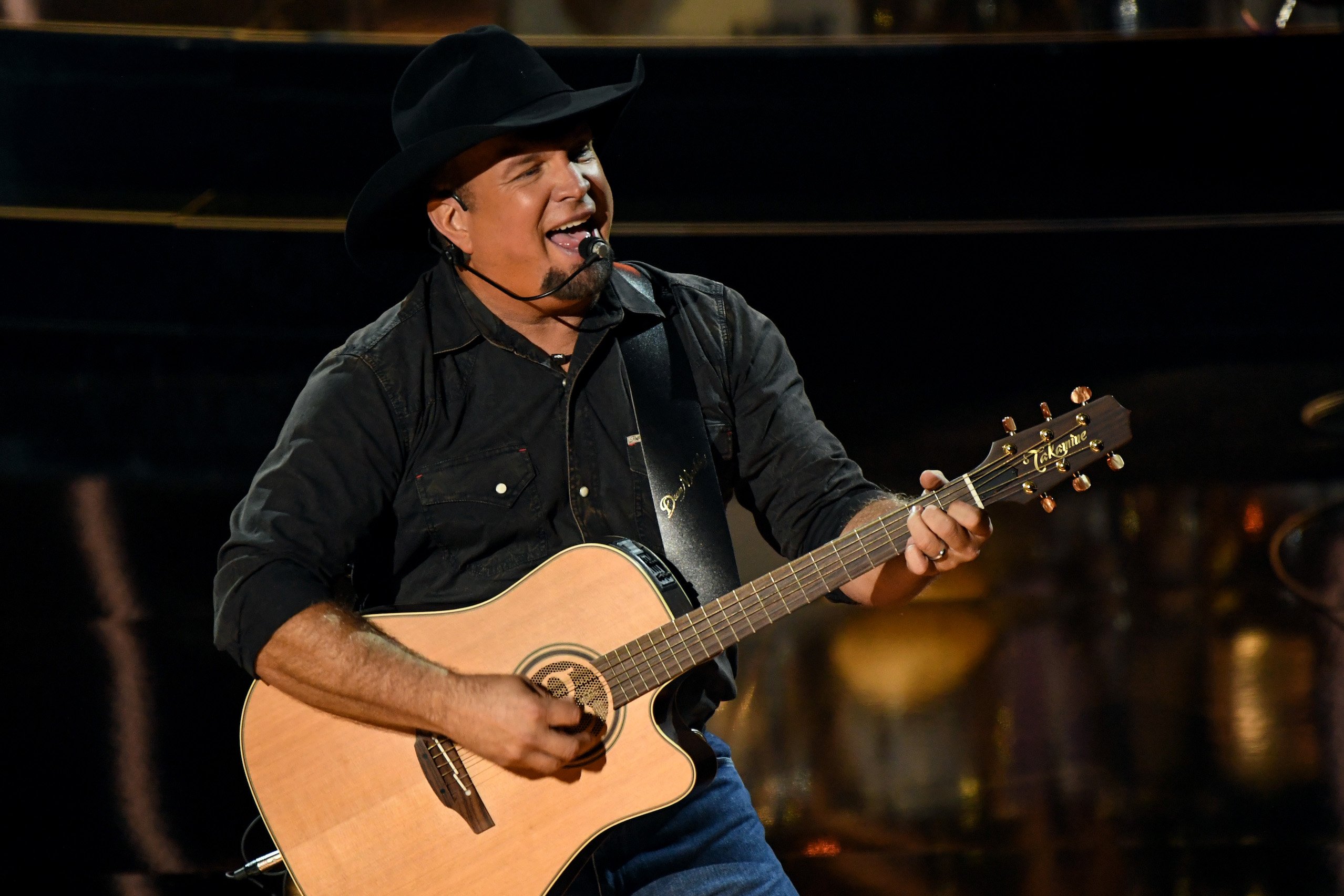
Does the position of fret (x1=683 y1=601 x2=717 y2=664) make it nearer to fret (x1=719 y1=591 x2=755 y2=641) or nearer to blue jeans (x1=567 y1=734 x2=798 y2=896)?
fret (x1=719 y1=591 x2=755 y2=641)

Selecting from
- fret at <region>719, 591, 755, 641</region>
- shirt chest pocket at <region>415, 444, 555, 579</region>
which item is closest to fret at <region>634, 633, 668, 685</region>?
fret at <region>719, 591, 755, 641</region>

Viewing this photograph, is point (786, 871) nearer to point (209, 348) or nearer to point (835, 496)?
point (835, 496)

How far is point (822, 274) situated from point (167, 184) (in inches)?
114

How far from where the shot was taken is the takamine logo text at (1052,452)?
1.98 m

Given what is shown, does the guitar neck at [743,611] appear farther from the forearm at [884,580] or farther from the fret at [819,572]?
the forearm at [884,580]

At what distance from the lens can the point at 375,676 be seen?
2.16m

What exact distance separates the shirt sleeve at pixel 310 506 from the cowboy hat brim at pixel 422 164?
0.92 ft

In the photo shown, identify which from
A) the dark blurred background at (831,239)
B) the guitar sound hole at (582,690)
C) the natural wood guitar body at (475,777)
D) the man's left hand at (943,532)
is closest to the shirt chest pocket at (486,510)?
the natural wood guitar body at (475,777)

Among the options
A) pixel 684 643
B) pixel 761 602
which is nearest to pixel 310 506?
pixel 684 643

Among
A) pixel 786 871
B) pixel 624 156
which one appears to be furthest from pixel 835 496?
pixel 624 156

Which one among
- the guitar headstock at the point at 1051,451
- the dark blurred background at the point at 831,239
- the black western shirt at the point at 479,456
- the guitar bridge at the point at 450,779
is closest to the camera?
the guitar headstock at the point at 1051,451

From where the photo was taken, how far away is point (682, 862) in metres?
2.26

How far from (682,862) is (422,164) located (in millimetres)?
1327

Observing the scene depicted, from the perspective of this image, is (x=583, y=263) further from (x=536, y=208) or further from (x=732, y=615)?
(x=732, y=615)
